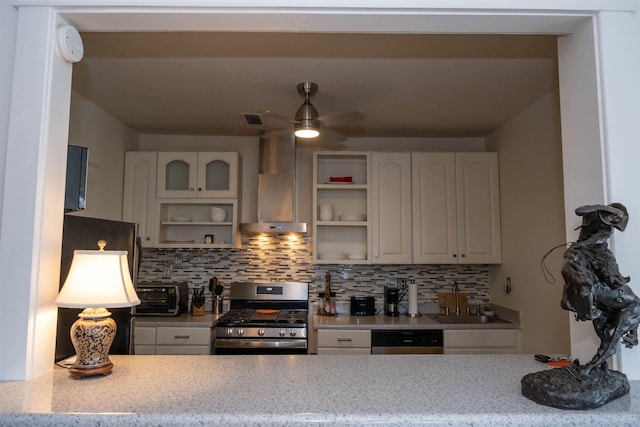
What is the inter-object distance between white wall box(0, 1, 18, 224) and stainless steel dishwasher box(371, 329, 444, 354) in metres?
2.79

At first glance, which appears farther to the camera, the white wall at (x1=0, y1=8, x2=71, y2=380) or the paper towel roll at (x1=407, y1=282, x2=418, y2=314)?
the paper towel roll at (x1=407, y1=282, x2=418, y2=314)

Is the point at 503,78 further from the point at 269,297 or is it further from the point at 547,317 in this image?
the point at 269,297

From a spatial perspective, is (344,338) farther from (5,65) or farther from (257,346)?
(5,65)

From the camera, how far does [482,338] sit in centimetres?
342

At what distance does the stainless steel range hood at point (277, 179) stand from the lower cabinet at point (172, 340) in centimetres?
98

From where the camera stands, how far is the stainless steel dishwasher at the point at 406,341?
3389 millimetres

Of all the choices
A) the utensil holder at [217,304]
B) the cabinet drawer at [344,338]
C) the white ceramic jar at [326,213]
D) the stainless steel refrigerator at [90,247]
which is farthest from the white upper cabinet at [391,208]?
the stainless steel refrigerator at [90,247]

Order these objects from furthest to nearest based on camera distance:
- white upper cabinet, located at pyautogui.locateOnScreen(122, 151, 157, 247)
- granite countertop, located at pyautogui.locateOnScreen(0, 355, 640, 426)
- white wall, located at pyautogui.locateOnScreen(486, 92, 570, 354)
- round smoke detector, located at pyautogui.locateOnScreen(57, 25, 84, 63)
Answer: white upper cabinet, located at pyautogui.locateOnScreen(122, 151, 157, 247), white wall, located at pyautogui.locateOnScreen(486, 92, 570, 354), round smoke detector, located at pyautogui.locateOnScreen(57, 25, 84, 63), granite countertop, located at pyautogui.locateOnScreen(0, 355, 640, 426)

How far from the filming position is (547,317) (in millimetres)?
2918

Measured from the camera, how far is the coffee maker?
3838mm

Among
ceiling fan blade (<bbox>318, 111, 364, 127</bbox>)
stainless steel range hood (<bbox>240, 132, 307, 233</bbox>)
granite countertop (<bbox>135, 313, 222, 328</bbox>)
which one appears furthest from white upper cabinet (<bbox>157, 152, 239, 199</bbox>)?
ceiling fan blade (<bbox>318, 111, 364, 127</bbox>)

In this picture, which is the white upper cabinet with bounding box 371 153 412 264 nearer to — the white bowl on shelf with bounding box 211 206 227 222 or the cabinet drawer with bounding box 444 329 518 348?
the cabinet drawer with bounding box 444 329 518 348

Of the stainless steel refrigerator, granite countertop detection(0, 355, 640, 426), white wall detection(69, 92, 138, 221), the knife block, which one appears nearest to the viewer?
granite countertop detection(0, 355, 640, 426)

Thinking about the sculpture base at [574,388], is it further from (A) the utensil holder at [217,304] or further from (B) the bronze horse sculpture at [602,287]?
(A) the utensil holder at [217,304]
